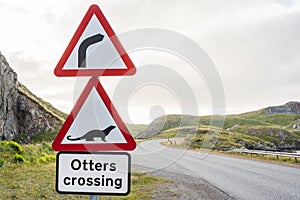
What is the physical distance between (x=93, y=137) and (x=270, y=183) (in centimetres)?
1168

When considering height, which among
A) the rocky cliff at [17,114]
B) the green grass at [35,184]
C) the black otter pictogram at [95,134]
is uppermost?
the rocky cliff at [17,114]

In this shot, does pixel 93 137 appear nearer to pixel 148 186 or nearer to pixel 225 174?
pixel 148 186

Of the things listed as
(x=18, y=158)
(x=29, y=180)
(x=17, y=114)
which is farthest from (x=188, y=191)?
(x=17, y=114)

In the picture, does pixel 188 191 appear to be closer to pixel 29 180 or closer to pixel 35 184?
pixel 35 184

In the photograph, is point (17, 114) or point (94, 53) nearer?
point (94, 53)

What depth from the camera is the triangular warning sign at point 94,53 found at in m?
2.76

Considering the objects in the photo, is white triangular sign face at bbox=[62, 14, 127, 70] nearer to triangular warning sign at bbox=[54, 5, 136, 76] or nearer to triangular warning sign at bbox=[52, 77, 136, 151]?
triangular warning sign at bbox=[54, 5, 136, 76]

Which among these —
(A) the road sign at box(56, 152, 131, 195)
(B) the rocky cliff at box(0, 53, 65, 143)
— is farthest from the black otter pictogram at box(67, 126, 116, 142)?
(B) the rocky cliff at box(0, 53, 65, 143)

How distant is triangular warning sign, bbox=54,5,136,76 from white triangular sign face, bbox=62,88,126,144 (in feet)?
0.73

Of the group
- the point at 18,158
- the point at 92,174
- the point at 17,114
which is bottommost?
the point at 18,158

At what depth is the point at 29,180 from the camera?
10422 millimetres

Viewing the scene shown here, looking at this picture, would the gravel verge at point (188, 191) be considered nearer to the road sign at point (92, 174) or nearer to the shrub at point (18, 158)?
the shrub at point (18, 158)

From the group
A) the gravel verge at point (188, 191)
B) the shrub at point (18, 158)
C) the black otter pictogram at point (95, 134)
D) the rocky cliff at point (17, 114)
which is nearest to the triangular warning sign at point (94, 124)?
the black otter pictogram at point (95, 134)

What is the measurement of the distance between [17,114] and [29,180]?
24.3 metres
